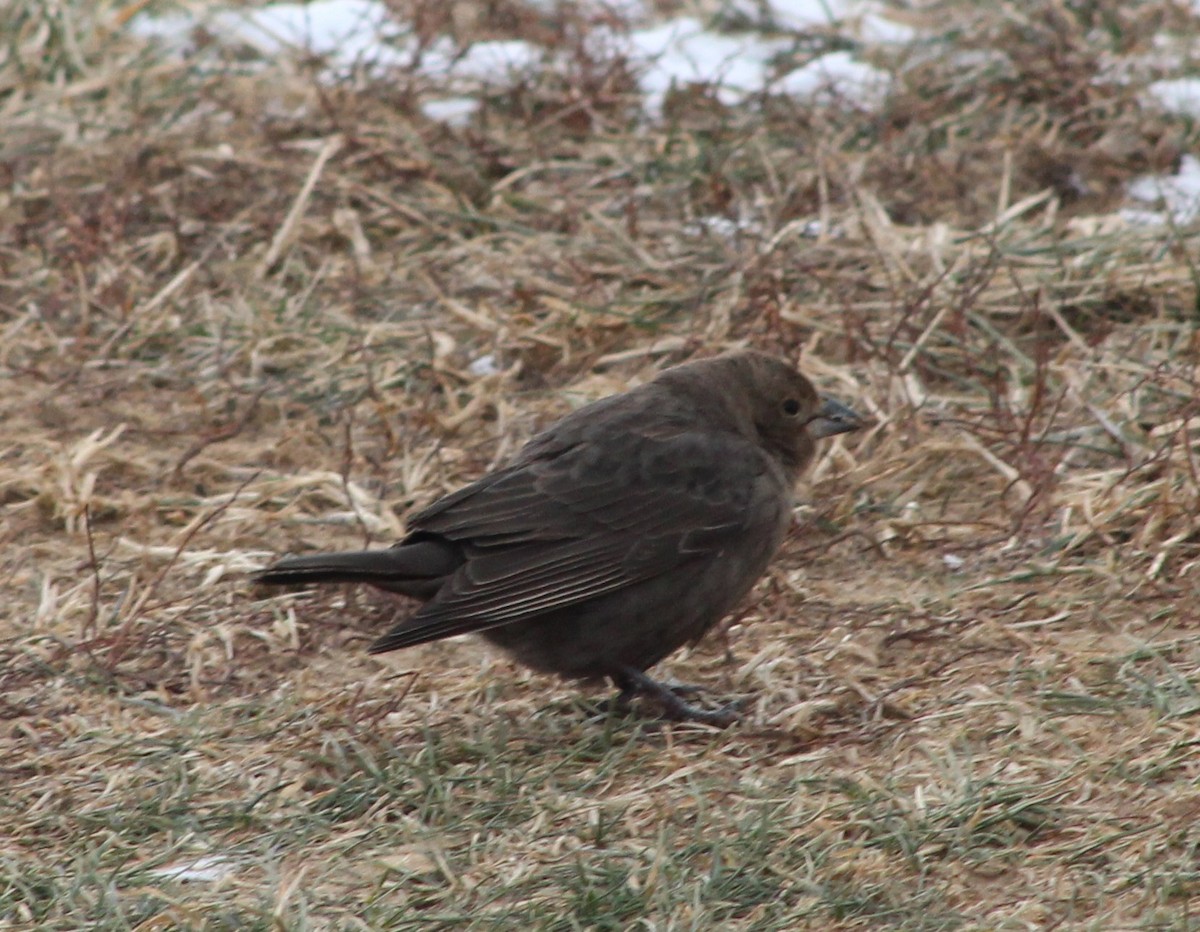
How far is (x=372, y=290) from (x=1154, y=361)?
297 centimetres

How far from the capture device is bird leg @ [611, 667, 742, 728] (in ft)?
15.7

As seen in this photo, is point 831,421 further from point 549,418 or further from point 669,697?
point 549,418

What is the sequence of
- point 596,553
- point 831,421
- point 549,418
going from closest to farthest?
point 596,553 < point 831,421 < point 549,418

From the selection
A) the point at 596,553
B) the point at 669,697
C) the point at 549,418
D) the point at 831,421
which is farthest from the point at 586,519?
the point at 549,418

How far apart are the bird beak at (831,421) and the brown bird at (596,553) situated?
35cm

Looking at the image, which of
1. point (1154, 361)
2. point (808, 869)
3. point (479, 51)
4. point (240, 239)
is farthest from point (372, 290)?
point (808, 869)

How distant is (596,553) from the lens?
492 cm

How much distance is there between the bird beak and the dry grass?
35 centimetres

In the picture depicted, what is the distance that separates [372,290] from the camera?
741cm

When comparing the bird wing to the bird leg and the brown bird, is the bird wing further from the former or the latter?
the bird leg

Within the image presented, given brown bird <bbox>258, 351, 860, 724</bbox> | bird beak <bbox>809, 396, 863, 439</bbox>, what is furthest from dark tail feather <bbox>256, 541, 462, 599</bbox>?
bird beak <bbox>809, 396, 863, 439</bbox>

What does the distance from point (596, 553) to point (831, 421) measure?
Answer: 38.3 inches

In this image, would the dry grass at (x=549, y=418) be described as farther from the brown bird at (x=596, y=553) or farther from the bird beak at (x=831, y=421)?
the bird beak at (x=831, y=421)

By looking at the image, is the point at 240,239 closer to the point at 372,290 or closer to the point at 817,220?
the point at 372,290
